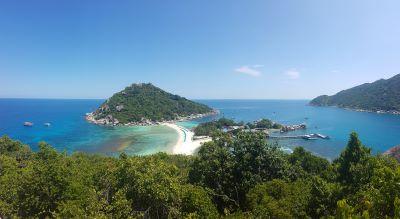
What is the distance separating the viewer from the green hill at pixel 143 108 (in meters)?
127

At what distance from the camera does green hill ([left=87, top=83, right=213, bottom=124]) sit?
127062 millimetres

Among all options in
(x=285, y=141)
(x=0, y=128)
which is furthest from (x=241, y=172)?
(x=0, y=128)

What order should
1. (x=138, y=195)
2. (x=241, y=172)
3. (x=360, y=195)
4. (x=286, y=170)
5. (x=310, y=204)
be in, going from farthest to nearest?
(x=286, y=170) → (x=241, y=172) → (x=310, y=204) → (x=138, y=195) → (x=360, y=195)

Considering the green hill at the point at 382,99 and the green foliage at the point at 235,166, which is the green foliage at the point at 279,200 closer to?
the green foliage at the point at 235,166

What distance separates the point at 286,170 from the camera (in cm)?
2464

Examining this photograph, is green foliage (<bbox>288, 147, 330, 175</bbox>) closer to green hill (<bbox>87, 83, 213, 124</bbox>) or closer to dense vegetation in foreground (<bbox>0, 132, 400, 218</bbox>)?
dense vegetation in foreground (<bbox>0, 132, 400, 218</bbox>)

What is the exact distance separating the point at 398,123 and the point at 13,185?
135 meters

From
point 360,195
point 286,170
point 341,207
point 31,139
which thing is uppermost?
point 341,207

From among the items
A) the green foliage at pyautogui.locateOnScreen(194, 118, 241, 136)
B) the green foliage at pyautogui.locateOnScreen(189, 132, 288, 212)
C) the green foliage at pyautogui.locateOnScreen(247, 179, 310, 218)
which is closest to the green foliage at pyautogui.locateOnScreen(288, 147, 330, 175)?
the green foliage at pyautogui.locateOnScreen(189, 132, 288, 212)

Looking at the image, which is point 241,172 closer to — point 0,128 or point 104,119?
point 104,119

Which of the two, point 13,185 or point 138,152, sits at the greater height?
point 13,185

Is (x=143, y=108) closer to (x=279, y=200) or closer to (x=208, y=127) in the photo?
(x=208, y=127)

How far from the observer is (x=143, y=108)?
139 m

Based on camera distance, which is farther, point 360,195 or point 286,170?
point 286,170
